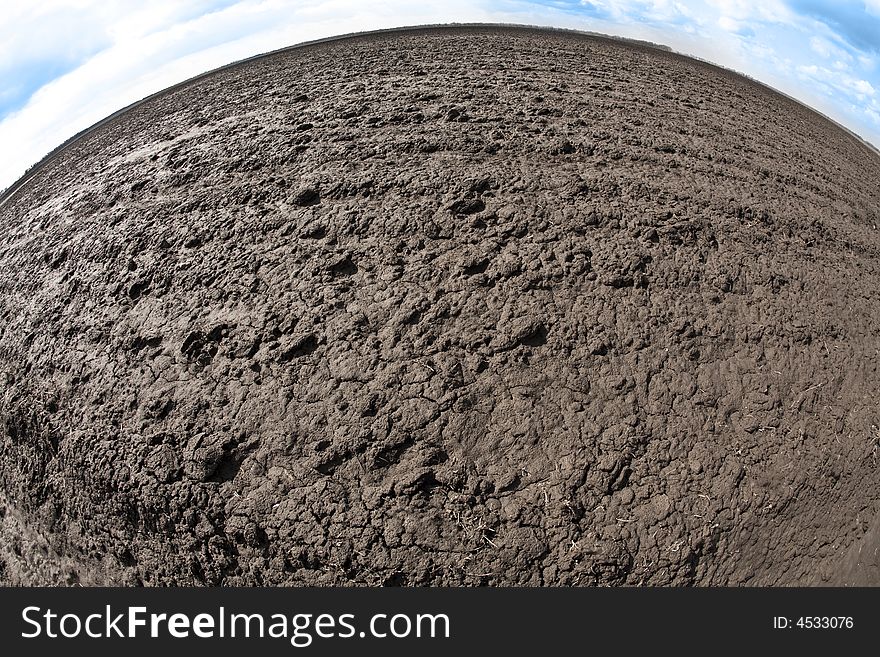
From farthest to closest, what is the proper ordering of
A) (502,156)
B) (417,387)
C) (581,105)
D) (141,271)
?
(581,105) → (502,156) → (141,271) → (417,387)

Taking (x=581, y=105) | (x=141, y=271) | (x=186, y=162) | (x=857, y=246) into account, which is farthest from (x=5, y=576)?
(x=857, y=246)

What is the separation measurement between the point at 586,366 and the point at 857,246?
3.46 m

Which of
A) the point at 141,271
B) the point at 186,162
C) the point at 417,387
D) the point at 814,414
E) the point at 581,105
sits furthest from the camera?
the point at 581,105

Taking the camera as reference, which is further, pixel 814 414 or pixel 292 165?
pixel 292 165

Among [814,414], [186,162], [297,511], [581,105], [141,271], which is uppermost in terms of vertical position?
[186,162]

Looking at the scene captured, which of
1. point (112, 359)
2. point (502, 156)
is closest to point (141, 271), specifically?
point (112, 359)

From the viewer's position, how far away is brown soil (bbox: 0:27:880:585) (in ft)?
7.82

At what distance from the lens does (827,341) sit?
11.1 ft

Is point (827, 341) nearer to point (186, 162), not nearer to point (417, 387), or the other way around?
point (417, 387)

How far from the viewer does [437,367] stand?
263cm

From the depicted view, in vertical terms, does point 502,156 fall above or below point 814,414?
above

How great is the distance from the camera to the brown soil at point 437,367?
238 centimetres

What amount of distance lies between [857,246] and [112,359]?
577cm

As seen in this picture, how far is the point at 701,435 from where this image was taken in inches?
105
